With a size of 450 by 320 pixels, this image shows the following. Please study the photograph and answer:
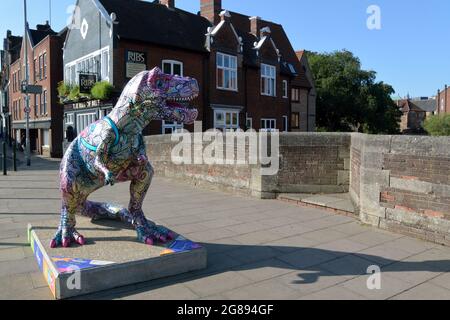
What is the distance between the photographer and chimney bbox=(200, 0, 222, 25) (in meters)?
28.0

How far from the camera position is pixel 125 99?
4.82m

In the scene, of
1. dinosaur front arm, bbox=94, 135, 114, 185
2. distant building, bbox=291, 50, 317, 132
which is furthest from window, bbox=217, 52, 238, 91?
dinosaur front arm, bbox=94, 135, 114, 185

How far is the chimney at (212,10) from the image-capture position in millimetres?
27969

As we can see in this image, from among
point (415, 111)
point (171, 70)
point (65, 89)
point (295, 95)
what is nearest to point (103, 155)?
point (171, 70)

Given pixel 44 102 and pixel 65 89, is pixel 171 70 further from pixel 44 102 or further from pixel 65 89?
pixel 44 102

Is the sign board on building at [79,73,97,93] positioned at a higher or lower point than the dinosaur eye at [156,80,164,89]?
higher

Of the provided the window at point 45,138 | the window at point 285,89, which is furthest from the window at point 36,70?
the window at point 285,89

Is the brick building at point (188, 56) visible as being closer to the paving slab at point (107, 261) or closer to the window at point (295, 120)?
the window at point (295, 120)

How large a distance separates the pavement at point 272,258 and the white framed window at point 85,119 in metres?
15.3

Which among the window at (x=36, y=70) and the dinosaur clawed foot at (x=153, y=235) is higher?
the window at (x=36, y=70)

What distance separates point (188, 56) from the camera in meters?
24.5

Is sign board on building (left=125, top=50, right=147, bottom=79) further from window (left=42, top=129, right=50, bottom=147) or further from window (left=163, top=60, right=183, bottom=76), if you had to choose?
window (left=42, top=129, right=50, bottom=147)

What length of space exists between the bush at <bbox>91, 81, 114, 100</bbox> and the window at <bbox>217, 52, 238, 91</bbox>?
8.04 meters
